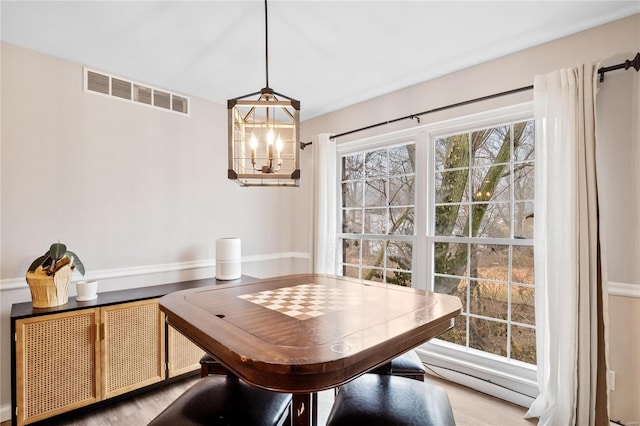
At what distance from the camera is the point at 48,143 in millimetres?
2354

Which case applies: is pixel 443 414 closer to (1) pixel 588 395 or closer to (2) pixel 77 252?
(1) pixel 588 395

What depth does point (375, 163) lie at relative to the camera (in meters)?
3.36

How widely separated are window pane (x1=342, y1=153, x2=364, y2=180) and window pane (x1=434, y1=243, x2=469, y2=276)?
1160 mm

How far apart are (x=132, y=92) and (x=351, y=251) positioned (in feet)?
8.46

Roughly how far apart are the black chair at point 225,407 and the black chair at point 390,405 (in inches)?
9.2

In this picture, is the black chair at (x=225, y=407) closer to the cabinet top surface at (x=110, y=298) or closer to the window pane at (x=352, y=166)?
the cabinet top surface at (x=110, y=298)

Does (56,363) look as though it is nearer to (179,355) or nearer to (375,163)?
(179,355)

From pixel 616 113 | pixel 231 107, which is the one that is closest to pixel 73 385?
pixel 231 107

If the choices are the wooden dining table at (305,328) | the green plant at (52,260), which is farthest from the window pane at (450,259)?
the green plant at (52,260)

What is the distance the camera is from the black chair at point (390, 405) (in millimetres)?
1215

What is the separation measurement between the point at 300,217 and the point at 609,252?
286cm

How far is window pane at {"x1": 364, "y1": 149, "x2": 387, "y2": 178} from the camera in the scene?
3277mm

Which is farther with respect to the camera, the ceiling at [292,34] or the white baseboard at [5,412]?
the white baseboard at [5,412]

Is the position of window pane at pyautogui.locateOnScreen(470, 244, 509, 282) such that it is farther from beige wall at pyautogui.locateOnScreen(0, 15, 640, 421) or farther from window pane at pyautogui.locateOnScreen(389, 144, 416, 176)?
window pane at pyautogui.locateOnScreen(389, 144, 416, 176)
